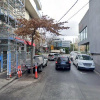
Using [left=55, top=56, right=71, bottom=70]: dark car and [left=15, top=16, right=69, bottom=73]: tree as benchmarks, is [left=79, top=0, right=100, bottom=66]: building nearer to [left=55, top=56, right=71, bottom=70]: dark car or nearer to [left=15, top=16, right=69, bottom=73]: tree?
[left=55, top=56, right=71, bottom=70]: dark car

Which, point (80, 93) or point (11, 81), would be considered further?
point (11, 81)

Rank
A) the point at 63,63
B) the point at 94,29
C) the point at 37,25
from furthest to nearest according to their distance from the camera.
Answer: the point at 94,29 < the point at 63,63 < the point at 37,25

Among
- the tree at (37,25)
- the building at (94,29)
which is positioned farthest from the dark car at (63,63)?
the building at (94,29)

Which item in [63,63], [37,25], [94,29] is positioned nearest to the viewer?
[37,25]

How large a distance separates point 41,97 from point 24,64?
5.50 m

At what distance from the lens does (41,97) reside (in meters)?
4.64

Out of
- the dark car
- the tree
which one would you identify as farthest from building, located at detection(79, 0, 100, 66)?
the tree

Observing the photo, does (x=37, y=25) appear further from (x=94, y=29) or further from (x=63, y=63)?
(x=94, y=29)

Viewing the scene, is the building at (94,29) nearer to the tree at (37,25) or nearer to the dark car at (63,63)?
the dark car at (63,63)

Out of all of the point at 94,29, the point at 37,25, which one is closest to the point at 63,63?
the point at 37,25

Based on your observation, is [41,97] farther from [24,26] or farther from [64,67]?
[64,67]

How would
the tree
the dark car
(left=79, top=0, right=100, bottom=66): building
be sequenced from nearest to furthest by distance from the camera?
the tree < the dark car < (left=79, top=0, right=100, bottom=66): building

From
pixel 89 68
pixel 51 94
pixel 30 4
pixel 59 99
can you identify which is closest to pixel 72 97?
pixel 59 99

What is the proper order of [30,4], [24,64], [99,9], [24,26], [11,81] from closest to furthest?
[11,81] → [24,26] → [24,64] → [99,9] → [30,4]
